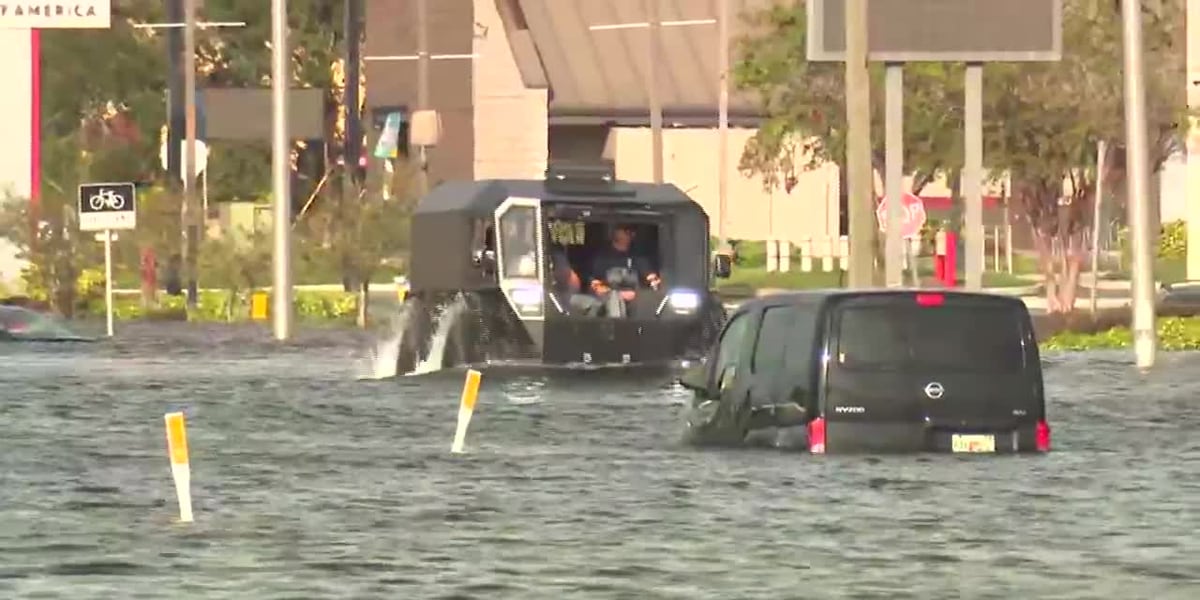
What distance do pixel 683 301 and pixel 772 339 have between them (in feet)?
48.0

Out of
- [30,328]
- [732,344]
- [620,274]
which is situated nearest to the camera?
→ [732,344]

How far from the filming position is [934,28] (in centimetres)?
4662

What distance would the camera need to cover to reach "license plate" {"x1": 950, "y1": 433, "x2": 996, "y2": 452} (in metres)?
26.6

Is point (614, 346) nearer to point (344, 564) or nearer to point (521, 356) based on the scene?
point (521, 356)

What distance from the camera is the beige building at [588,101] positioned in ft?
308

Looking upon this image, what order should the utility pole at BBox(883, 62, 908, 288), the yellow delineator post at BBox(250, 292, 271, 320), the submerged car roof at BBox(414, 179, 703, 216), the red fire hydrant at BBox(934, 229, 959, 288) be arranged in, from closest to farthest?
the submerged car roof at BBox(414, 179, 703, 216)
the utility pole at BBox(883, 62, 908, 288)
the yellow delineator post at BBox(250, 292, 271, 320)
the red fire hydrant at BBox(934, 229, 959, 288)

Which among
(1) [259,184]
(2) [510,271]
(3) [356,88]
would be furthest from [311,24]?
(2) [510,271]

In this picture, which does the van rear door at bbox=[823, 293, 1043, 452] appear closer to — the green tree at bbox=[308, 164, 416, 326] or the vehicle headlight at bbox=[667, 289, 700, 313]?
the vehicle headlight at bbox=[667, 289, 700, 313]

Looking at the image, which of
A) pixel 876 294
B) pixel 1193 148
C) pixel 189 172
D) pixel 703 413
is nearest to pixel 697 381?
pixel 703 413

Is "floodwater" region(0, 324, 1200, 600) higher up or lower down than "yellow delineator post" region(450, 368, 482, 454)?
lower down

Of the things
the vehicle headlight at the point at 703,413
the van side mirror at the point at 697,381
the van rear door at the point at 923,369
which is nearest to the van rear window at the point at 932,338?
the van rear door at the point at 923,369

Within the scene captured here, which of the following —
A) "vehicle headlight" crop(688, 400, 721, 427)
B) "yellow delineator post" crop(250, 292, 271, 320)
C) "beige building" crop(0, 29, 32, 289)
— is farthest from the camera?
"beige building" crop(0, 29, 32, 289)

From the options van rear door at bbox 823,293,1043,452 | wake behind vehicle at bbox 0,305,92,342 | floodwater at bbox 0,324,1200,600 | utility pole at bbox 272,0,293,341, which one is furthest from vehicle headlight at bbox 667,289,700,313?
wake behind vehicle at bbox 0,305,92,342

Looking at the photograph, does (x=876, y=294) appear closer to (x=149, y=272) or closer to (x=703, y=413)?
(x=703, y=413)
